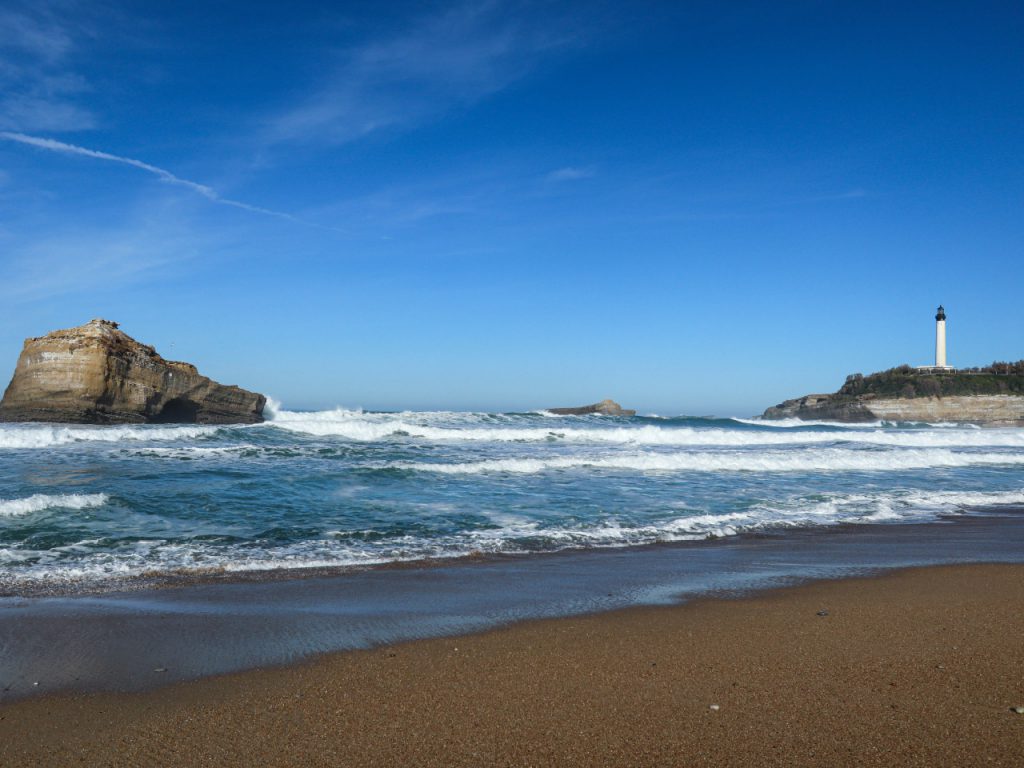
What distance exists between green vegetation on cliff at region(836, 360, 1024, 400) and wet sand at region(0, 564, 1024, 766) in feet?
201

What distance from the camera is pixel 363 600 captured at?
5133 mm

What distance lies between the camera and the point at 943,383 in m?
57.3

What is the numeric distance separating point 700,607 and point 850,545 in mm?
3798

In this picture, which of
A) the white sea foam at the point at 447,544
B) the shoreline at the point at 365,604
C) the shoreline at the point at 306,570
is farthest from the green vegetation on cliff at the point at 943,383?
the shoreline at the point at 365,604

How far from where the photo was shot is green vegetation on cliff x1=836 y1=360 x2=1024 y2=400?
185ft

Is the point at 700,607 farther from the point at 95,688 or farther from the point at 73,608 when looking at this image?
A: the point at 73,608

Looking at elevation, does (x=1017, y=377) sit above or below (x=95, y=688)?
above

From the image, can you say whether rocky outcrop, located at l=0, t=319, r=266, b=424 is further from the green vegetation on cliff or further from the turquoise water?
the green vegetation on cliff

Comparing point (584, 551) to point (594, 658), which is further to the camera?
point (584, 551)

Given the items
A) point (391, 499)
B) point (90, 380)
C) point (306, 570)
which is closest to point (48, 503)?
point (391, 499)

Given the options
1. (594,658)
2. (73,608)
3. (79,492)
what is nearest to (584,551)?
(594,658)

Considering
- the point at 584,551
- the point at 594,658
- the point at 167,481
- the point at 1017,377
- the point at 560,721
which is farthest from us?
the point at 1017,377

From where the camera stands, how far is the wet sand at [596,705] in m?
2.62

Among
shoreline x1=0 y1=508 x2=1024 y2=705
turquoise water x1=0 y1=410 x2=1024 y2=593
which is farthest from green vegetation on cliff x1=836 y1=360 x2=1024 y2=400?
shoreline x1=0 y1=508 x2=1024 y2=705
